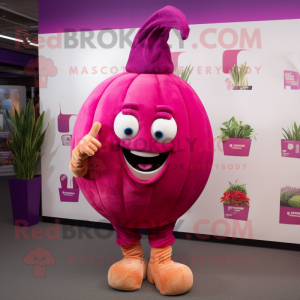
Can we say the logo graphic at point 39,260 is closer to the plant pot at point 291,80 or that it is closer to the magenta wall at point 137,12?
the magenta wall at point 137,12

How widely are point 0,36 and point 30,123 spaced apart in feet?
15.9

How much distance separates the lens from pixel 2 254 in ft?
9.43

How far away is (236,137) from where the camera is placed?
3094mm

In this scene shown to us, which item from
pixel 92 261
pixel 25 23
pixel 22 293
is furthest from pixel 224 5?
pixel 25 23

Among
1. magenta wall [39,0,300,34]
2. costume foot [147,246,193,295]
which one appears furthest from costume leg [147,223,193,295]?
magenta wall [39,0,300,34]

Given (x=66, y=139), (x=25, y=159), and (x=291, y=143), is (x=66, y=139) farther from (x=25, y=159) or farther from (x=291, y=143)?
(x=291, y=143)

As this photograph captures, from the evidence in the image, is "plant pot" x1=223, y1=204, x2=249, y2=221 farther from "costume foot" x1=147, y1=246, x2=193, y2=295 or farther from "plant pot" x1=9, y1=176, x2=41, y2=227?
"plant pot" x1=9, y1=176, x2=41, y2=227

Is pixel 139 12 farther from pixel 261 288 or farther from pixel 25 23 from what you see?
pixel 25 23

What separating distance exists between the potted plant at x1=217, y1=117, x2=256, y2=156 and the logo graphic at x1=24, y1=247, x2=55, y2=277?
171 centimetres

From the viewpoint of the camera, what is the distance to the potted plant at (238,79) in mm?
3021

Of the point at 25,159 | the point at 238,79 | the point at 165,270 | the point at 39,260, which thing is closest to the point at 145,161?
the point at 165,270

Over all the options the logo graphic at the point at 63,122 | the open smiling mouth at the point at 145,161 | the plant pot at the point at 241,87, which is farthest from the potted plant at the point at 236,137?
the logo graphic at the point at 63,122

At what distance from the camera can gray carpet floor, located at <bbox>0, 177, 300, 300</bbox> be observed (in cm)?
225

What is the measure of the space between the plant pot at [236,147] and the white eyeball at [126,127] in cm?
146
